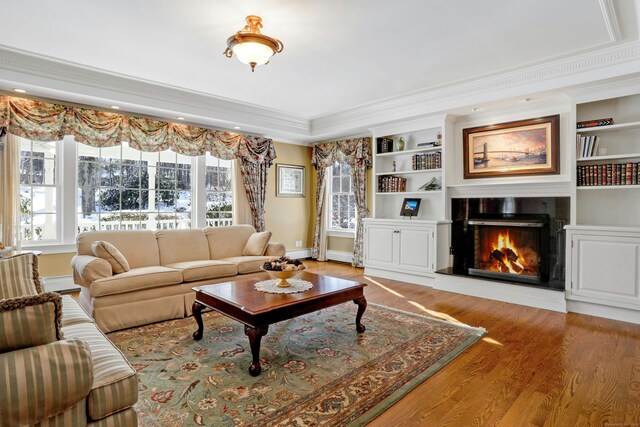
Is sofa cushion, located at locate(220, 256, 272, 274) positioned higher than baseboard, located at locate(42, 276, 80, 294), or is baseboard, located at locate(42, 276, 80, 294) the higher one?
sofa cushion, located at locate(220, 256, 272, 274)

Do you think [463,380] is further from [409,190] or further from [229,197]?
[229,197]

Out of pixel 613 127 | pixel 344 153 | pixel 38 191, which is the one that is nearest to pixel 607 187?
pixel 613 127

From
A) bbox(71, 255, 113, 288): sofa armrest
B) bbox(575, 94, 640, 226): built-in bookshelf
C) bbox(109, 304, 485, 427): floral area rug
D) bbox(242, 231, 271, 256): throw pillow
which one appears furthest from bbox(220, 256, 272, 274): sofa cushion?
bbox(575, 94, 640, 226): built-in bookshelf

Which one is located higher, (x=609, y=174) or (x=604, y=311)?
(x=609, y=174)

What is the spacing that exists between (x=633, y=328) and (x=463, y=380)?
228cm

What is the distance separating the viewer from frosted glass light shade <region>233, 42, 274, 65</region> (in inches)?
114

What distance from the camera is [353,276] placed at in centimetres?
579

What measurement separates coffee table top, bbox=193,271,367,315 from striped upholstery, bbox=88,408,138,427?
3.32ft

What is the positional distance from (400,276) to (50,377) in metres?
4.86

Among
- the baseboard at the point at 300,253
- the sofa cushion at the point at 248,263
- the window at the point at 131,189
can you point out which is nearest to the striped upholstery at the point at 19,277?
the sofa cushion at the point at 248,263

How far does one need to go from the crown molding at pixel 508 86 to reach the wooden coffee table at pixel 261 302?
9.74 ft

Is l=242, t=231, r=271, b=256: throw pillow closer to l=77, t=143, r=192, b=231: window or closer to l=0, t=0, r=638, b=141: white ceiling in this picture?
l=77, t=143, r=192, b=231: window

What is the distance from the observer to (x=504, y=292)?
437 centimetres

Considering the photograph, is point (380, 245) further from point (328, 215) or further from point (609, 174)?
point (609, 174)
